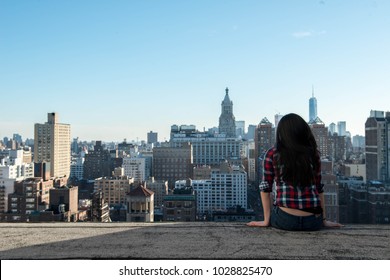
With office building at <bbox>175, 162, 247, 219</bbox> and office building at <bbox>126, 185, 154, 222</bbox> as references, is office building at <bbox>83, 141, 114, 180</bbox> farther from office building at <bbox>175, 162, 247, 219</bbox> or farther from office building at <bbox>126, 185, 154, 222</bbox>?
office building at <bbox>126, 185, 154, 222</bbox>

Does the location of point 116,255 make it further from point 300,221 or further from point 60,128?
point 60,128

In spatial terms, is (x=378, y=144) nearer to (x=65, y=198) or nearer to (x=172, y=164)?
(x=172, y=164)

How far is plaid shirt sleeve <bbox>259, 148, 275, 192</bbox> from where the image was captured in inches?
118

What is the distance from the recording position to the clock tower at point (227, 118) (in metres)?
108

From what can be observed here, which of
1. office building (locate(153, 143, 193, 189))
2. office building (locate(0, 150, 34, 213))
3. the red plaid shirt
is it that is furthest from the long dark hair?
office building (locate(153, 143, 193, 189))

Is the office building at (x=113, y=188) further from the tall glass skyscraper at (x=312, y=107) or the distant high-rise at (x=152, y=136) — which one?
the tall glass skyscraper at (x=312, y=107)

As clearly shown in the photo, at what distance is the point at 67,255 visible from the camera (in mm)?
2490

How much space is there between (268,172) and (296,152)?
0.93 ft

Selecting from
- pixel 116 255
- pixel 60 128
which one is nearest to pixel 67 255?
pixel 116 255

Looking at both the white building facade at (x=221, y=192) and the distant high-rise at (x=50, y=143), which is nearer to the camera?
the white building facade at (x=221, y=192)

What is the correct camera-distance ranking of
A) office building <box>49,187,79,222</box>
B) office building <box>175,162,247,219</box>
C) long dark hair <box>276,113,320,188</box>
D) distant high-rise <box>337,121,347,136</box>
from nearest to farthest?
1. long dark hair <box>276,113,320,188</box>
2. office building <box>49,187,79,222</box>
3. office building <box>175,162,247,219</box>
4. distant high-rise <box>337,121,347,136</box>

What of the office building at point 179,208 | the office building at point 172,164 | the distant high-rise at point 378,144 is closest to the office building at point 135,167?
the office building at point 172,164

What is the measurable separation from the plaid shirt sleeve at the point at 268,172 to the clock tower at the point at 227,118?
10377 centimetres

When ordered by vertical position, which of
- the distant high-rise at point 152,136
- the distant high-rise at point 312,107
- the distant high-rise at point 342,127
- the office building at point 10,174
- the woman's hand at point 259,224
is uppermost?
the distant high-rise at point 312,107
